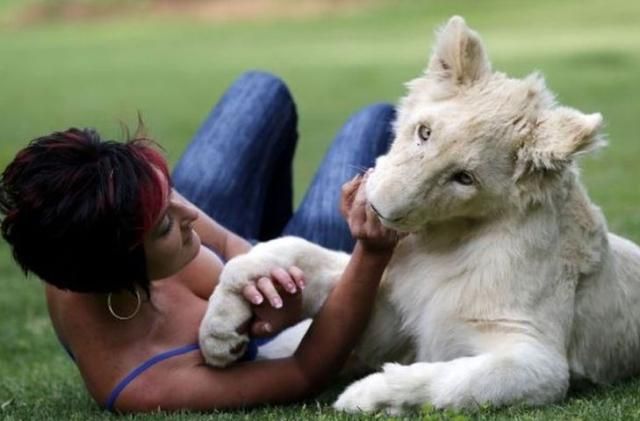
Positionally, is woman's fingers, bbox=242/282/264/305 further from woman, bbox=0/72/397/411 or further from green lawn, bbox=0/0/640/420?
green lawn, bbox=0/0/640/420

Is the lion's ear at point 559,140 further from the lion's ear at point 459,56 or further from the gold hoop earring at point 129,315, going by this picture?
the gold hoop earring at point 129,315

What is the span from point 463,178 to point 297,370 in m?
0.79

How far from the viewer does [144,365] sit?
3791 mm

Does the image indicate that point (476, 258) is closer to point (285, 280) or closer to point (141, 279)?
point (285, 280)

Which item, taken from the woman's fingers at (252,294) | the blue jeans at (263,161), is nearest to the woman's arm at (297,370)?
the woman's fingers at (252,294)

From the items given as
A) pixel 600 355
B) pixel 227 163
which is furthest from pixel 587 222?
pixel 227 163

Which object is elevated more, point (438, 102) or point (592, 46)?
point (438, 102)

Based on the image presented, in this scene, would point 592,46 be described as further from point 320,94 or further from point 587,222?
point 587,222

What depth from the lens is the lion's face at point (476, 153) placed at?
3.39 m

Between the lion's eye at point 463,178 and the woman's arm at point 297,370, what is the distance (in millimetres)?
328

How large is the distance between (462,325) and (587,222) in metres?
0.48

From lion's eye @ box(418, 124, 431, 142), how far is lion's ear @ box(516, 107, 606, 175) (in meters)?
0.24

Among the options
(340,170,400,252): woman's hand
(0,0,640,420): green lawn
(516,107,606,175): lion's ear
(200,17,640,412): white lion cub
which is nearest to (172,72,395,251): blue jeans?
(0,0,640,420): green lawn

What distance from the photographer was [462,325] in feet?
11.8
